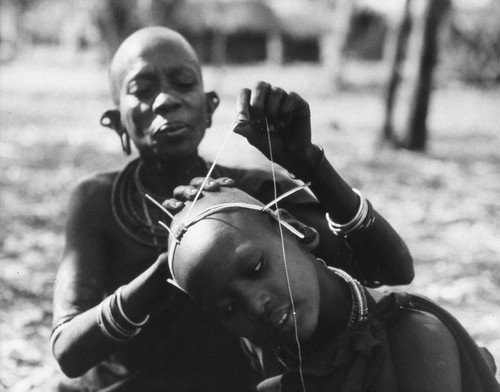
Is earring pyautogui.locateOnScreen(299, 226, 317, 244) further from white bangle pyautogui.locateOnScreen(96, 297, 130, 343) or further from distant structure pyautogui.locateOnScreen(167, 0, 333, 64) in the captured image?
distant structure pyautogui.locateOnScreen(167, 0, 333, 64)

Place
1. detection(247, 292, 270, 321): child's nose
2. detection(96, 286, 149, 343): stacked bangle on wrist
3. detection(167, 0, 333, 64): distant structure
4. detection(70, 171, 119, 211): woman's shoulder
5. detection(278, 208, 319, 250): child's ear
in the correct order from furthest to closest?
detection(167, 0, 333, 64): distant structure → detection(70, 171, 119, 211): woman's shoulder → detection(96, 286, 149, 343): stacked bangle on wrist → detection(278, 208, 319, 250): child's ear → detection(247, 292, 270, 321): child's nose

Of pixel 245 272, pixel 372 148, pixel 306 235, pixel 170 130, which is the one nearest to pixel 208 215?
pixel 245 272

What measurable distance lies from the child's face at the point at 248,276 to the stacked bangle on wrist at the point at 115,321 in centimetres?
36

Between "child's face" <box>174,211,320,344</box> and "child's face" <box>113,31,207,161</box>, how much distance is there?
0.69m

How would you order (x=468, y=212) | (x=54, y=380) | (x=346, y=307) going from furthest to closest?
(x=468, y=212)
(x=54, y=380)
(x=346, y=307)

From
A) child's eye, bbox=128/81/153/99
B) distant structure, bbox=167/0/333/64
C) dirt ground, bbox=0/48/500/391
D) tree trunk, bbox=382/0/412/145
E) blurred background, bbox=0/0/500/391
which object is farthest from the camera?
distant structure, bbox=167/0/333/64

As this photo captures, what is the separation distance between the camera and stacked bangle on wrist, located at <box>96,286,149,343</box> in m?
2.61

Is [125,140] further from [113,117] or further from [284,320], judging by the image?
[284,320]

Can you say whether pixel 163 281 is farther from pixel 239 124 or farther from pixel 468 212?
pixel 468 212

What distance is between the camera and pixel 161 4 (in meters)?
20.8

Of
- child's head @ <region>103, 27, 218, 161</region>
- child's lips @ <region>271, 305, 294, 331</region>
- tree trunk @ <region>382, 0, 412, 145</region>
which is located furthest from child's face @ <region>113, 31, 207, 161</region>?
tree trunk @ <region>382, 0, 412, 145</region>

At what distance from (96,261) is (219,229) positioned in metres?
0.91

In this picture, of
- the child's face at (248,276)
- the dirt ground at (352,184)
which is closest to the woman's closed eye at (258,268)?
the child's face at (248,276)

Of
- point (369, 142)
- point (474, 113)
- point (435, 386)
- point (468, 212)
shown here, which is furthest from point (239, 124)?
point (474, 113)
